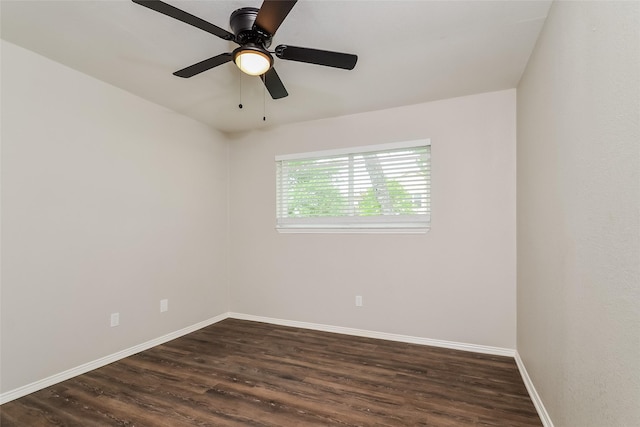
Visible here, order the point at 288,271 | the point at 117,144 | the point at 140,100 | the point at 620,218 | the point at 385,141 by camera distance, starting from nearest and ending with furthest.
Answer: the point at 620,218 → the point at 117,144 → the point at 140,100 → the point at 385,141 → the point at 288,271

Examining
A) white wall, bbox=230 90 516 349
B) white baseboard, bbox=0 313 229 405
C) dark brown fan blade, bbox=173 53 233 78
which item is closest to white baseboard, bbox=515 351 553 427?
white wall, bbox=230 90 516 349

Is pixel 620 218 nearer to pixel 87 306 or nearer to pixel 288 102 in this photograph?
pixel 288 102

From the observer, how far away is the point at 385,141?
10.8 ft

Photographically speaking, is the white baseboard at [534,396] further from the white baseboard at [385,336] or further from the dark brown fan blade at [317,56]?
the dark brown fan blade at [317,56]

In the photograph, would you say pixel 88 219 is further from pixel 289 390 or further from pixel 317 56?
pixel 317 56

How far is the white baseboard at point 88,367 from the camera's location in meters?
2.12

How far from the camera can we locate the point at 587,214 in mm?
1279

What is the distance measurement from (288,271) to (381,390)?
1799 millimetres

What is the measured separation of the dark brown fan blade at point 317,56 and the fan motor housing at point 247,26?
105 millimetres

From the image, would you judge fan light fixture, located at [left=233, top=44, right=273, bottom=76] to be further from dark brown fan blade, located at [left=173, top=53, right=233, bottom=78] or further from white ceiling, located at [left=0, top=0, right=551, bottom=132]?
white ceiling, located at [left=0, top=0, right=551, bottom=132]

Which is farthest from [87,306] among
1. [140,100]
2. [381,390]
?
[381,390]

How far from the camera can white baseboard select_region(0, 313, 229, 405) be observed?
2.12 meters

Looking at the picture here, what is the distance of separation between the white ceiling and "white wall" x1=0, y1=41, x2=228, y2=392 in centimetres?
29

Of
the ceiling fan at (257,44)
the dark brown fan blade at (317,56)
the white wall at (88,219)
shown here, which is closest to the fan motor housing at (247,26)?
the ceiling fan at (257,44)
